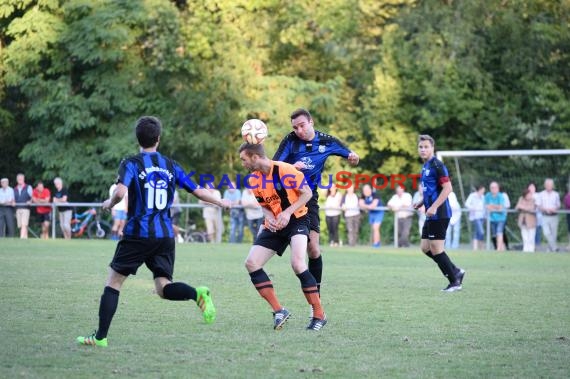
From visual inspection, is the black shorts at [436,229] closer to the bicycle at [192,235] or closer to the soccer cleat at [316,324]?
the soccer cleat at [316,324]

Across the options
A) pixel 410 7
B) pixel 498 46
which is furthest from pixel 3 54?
pixel 498 46

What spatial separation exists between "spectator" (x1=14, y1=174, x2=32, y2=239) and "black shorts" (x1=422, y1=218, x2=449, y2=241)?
17122 millimetres

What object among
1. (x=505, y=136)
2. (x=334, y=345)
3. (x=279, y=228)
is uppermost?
(x=505, y=136)

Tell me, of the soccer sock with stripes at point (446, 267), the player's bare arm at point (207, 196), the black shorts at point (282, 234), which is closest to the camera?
the player's bare arm at point (207, 196)

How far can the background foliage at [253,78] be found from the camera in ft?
111

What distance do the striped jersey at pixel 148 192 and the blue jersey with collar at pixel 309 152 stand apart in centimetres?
271

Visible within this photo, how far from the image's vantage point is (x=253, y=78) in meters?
34.1

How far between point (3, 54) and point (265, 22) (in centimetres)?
916

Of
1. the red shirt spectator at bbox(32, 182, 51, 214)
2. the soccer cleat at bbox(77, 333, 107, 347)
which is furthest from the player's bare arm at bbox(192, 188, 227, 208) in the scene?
the red shirt spectator at bbox(32, 182, 51, 214)

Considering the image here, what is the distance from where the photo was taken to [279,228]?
29.3ft

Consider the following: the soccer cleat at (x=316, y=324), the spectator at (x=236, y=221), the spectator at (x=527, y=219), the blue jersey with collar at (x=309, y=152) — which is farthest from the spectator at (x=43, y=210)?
the soccer cleat at (x=316, y=324)

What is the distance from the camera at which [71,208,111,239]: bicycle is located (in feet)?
98.5

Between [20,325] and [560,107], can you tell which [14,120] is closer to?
[560,107]

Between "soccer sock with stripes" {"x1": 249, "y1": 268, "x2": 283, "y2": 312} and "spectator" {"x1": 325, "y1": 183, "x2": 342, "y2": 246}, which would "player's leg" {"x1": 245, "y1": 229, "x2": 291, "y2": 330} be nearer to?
"soccer sock with stripes" {"x1": 249, "y1": 268, "x2": 283, "y2": 312}
